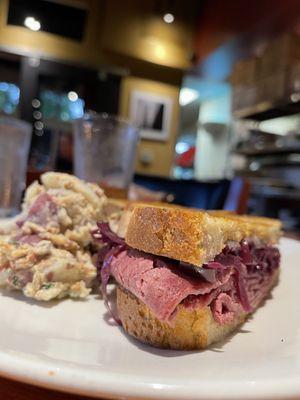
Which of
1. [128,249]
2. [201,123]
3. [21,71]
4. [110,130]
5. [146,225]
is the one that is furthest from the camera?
[201,123]

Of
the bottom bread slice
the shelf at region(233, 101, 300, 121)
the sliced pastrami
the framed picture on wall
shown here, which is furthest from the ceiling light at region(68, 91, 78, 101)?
the bottom bread slice

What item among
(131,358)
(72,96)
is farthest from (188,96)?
(131,358)

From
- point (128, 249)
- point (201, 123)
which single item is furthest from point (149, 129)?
point (128, 249)

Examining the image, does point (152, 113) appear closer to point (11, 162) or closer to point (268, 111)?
point (268, 111)

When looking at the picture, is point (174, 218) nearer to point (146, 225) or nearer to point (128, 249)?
point (146, 225)

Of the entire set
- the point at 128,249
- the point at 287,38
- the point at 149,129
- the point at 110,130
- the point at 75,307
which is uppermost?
the point at 287,38

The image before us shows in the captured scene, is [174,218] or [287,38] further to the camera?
[287,38]

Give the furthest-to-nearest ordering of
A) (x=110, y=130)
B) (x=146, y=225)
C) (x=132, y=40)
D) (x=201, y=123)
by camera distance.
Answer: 1. (x=201, y=123)
2. (x=132, y=40)
3. (x=110, y=130)
4. (x=146, y=225)
